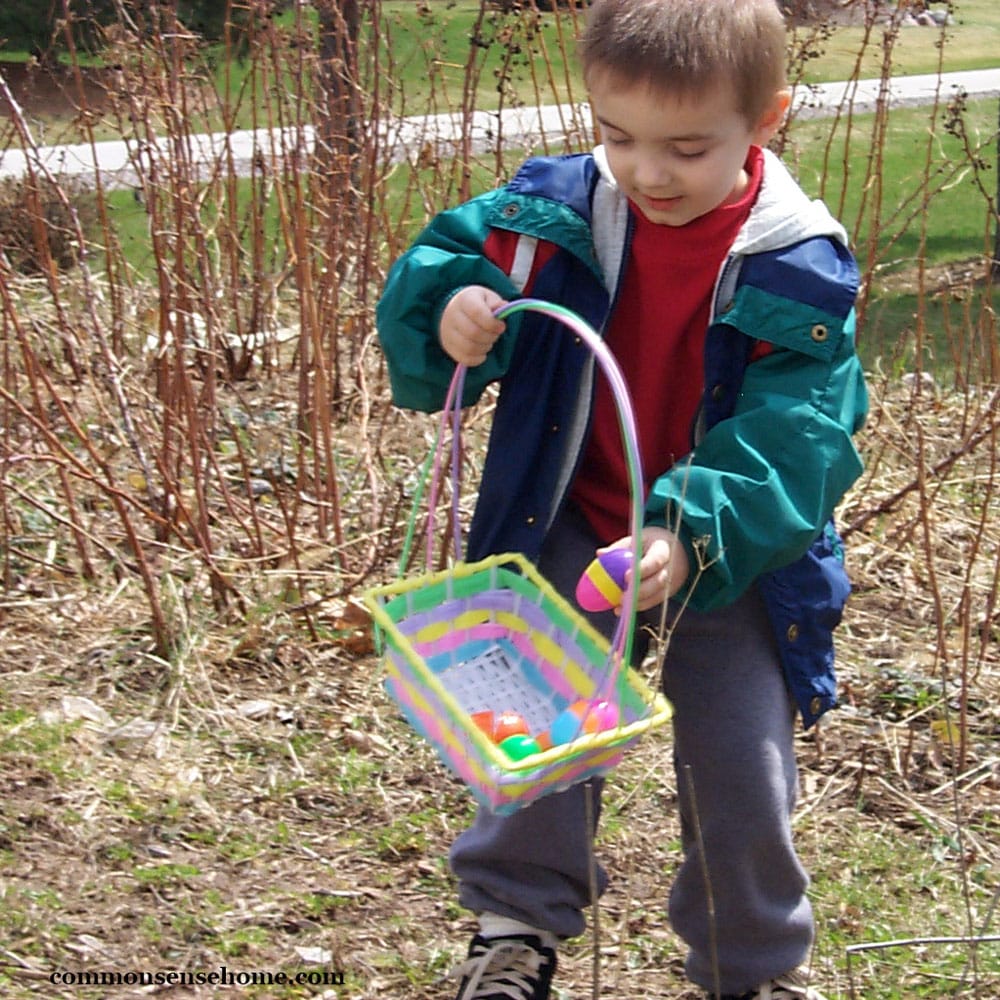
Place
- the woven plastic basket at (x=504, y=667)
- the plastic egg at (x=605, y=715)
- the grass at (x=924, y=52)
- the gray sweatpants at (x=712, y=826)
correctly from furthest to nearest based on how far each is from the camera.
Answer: the grass at (x=924, y=52) → the gray sweatpants at (x=712, y=826) → the plastic egg at (x=605, y=715) → the woven plastic basket at (x=504, y=667)

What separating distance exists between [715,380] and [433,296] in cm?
39

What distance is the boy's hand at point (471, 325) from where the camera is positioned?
1.85 meters

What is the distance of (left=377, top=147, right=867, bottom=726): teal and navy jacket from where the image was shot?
70.2 inches

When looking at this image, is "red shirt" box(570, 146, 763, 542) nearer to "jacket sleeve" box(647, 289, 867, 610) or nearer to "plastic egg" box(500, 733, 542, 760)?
"jacket sleeve" box(647, 289, 867, 610)

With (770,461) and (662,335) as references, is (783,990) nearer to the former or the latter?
(770,461)

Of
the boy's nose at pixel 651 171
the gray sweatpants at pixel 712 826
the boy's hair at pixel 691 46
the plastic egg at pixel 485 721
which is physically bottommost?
the gray sweatpants at pixel 712 826

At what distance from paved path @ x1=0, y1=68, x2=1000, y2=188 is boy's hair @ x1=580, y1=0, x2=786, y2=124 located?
1378 mm

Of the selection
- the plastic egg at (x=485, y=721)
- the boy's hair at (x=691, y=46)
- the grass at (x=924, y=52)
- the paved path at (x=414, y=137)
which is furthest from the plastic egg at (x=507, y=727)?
the grass at (x=924, y=52)

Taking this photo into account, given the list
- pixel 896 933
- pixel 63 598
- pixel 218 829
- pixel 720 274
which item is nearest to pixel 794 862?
pixel 896 933

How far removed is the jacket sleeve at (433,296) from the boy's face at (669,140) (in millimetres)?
239

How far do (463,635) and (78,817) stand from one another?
0.94m

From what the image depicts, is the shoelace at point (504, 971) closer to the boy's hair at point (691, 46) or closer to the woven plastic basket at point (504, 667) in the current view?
the woven plastic basket at point (504, 667)

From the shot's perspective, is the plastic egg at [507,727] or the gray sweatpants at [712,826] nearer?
the plastic egg at [507,727]

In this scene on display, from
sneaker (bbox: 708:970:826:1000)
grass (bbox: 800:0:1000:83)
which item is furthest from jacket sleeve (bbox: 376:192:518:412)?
grass (bbox: 800:0:1000:83)
